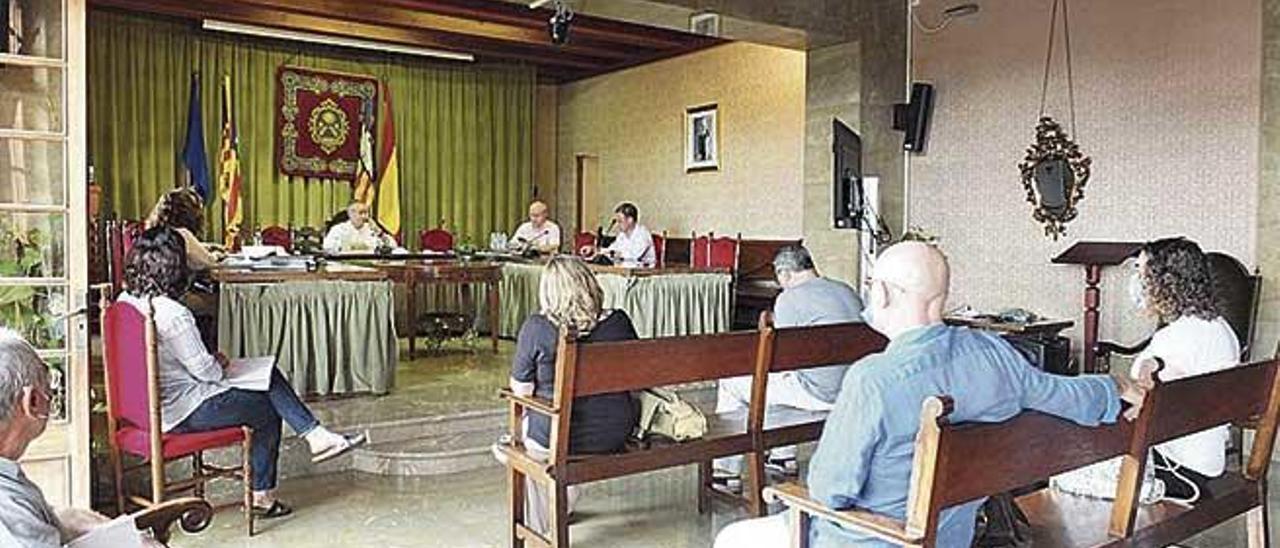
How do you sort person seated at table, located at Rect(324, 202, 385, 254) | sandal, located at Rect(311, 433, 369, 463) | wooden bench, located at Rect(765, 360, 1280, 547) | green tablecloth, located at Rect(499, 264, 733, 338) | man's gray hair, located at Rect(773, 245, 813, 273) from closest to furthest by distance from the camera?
wooden bench, located at Rect(765, 360, 1280, 547)
sandal, located at Rect(311, 433, 369, 463)
man's gray hair, located at Rect(773, 245, 813, 273)
green tablecloth, located at Rect(499, 264, 733, 338)
person seated at table, located at Rect(324, 202, 385, 254)

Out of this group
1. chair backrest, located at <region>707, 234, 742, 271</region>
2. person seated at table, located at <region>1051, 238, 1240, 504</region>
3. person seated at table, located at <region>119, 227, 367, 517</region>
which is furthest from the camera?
chair backrest, located at <region>707, 234, 742, 271</region>

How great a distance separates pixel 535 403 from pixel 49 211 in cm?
197

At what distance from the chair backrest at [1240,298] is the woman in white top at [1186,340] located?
251 centimetres

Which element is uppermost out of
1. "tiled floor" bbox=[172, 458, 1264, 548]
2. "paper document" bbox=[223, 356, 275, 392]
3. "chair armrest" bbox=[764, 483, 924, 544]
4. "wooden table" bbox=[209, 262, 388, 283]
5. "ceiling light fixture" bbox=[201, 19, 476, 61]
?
"ceiling light fixture" bbox=[201, 19, 476, 61]

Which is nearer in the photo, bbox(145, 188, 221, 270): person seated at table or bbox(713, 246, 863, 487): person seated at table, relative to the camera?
bbox(713, 246, 863, 487): person seated at table

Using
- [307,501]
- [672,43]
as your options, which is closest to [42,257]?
[307,501]

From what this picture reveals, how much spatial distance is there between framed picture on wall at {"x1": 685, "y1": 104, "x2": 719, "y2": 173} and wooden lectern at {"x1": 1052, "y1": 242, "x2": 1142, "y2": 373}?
413 cm

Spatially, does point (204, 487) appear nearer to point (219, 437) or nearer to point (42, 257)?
point (219, 437)

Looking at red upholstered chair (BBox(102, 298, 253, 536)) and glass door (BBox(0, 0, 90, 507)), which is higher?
glass door (BBox(0, 0, 90, 507))

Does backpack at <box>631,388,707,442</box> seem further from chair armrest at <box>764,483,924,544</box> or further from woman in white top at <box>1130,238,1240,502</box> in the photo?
woman in white top at <box>1130,238,1240,502</box>

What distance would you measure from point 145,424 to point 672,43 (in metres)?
7.03

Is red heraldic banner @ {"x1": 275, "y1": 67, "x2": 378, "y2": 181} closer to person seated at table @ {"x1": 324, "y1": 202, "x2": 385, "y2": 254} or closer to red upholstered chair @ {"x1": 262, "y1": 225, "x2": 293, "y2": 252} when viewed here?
red upholstered chair @ {"x1": 262, "y1": 225, "x2": 293, "y2": 252}

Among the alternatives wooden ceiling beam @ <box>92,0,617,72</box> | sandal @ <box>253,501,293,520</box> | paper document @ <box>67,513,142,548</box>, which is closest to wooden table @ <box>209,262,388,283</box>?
sandal @ <box>253,501,293,520</box>

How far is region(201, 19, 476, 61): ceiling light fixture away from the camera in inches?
356
